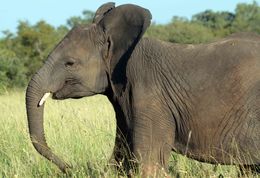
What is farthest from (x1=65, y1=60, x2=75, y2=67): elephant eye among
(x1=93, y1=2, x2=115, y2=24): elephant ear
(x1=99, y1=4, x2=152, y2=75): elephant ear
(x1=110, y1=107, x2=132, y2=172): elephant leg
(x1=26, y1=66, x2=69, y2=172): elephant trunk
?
(x1=110, y1=107, x2=132, y2=172): elephant leg

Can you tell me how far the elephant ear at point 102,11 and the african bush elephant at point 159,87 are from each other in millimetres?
117

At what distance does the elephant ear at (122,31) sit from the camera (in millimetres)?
6430

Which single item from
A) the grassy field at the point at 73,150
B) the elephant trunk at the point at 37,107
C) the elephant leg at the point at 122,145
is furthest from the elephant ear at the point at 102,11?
the grassy field at the point at 73,150

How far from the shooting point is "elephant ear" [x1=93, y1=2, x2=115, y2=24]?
671 cm

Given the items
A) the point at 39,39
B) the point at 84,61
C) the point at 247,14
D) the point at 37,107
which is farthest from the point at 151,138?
the point at 247,14

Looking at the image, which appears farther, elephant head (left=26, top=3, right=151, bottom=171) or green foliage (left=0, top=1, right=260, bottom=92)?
green foliage (left=0, top=1, right=260, bottom=92)

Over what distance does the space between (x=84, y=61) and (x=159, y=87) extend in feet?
2.33

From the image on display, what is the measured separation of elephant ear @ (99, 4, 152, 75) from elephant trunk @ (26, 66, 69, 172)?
2.01 feet

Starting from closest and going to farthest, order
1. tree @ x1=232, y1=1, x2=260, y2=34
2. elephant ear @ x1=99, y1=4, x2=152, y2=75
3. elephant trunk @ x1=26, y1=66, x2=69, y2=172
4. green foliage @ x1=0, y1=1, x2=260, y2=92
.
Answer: elephant trunk @ x1=26, y1=66, x2=69, y2=172 < elephant ear @ x1=99, y1=4, x2=152, y2=75 < green foliage @ x1=0, y1=1, x2=260, y2=92 < tree @ x1=232, y1=1, x2=260, y2=34

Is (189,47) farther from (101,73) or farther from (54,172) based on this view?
(54,172)

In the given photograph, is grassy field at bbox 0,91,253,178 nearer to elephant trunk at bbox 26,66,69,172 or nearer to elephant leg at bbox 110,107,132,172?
elephant leg at bbox 110,107,132,172

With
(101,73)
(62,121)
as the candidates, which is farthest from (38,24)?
(101,73)

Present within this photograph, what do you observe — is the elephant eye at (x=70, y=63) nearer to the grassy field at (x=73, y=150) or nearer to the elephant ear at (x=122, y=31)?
the elephant ear at (x=122, y=31)

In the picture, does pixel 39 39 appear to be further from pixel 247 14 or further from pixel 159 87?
pixel 247 14
